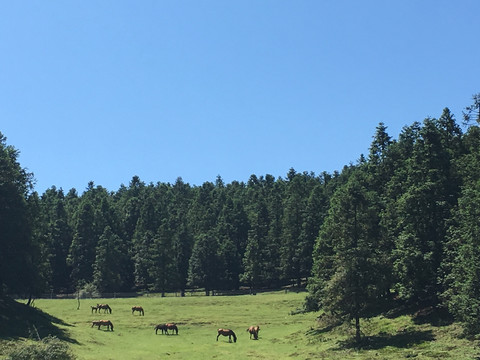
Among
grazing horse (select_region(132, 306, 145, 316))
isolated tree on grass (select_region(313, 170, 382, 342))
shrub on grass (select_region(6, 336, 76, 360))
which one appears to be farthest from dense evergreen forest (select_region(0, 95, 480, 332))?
shrub on grass (select_region(6, 336, 76, 360))

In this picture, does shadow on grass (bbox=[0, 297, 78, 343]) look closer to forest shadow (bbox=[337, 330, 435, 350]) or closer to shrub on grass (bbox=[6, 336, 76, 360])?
shrub on grass (bbox=[6, 336, 76, 360])

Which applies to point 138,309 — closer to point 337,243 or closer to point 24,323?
point 24,323

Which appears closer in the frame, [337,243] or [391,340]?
[391,340]

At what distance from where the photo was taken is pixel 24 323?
166 feet

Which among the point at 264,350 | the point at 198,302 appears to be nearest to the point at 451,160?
the point at 264,350

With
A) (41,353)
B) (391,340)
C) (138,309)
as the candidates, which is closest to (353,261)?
(391,340)

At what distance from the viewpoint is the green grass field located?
40.8 meters

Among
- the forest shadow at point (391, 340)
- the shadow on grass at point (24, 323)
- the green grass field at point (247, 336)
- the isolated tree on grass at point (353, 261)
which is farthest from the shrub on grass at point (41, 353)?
the forest shadow at point (391, 340)

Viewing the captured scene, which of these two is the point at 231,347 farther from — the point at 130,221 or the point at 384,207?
the point at 130,221

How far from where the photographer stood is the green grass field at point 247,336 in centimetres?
4075

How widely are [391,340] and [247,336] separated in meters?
18.3

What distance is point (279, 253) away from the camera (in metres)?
124

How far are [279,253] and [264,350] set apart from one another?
7700 cm

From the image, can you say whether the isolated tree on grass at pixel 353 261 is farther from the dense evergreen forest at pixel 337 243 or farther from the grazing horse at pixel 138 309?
the grazing horse at pixel 138 309
